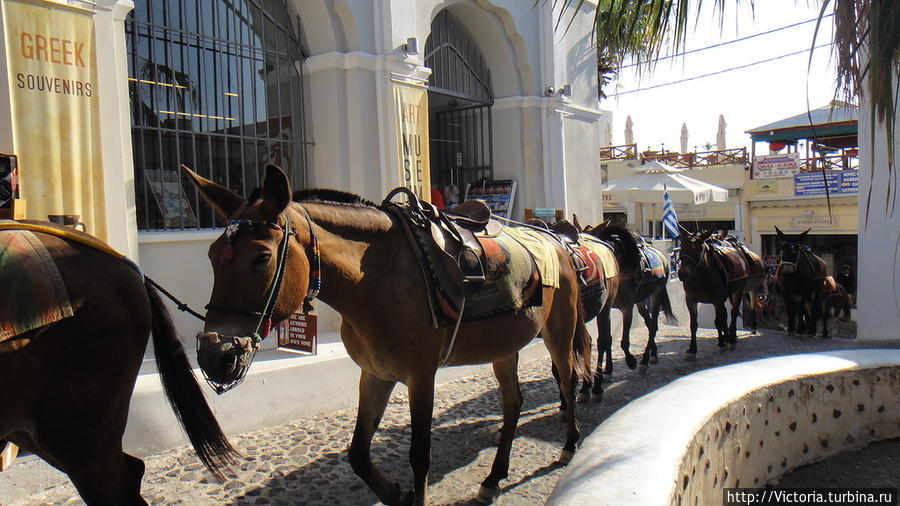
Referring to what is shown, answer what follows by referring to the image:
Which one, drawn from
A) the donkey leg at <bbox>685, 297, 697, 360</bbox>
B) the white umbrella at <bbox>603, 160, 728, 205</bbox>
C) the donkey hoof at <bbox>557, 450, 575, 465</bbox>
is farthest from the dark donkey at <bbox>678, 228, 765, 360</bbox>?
the donkey hoof at <bbox>557, 450, 575, 465</bbox>

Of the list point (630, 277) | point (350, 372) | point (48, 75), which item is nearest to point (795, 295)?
point (630, 277)

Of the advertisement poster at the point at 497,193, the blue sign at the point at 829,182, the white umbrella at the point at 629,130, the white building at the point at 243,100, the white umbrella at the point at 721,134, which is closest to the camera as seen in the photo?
the white building at the point at 243,100

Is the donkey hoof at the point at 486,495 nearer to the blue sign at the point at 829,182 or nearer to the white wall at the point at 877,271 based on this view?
the white wall at the point at 877,271

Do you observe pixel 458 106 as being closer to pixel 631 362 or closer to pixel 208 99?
pixel 208 99

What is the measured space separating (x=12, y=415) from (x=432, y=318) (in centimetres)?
184

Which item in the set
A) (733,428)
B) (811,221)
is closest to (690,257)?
(733,428)

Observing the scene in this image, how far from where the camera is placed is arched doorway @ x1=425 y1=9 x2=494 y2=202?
397 inches

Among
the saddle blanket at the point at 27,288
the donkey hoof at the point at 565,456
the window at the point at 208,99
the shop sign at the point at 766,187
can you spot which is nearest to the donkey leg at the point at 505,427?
the donkey hoof at the point at 565,456

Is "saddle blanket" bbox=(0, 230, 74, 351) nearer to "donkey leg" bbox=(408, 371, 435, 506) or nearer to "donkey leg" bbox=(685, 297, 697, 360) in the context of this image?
"donkey leg" bbox=(408, 371, 435, 506)

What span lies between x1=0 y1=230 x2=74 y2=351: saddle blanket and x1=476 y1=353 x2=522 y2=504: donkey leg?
102 inches

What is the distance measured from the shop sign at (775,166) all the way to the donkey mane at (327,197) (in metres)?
22.5

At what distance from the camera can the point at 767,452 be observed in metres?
3.35

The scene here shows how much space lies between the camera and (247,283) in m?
2.62

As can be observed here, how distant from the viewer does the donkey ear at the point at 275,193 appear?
8.78ft
